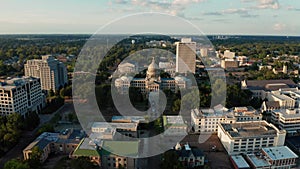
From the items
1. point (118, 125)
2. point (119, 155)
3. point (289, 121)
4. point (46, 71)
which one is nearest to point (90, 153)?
point (119, 155)

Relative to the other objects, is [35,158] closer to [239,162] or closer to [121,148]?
[121,148]

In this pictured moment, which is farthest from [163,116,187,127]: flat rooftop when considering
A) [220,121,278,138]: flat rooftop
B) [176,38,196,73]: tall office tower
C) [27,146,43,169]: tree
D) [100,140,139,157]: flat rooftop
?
[176,38,196,73]: tall office tower

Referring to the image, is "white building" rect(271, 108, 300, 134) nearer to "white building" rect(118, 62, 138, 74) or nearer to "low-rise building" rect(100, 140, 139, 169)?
"low-rise building" rect(100, 140, 139, 169)

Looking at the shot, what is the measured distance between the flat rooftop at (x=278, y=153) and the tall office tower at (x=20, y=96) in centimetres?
1514

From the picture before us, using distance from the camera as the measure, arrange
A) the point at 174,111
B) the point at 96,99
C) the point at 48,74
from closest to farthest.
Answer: the point at 174,111
the point at 96,99
the point at 48,74

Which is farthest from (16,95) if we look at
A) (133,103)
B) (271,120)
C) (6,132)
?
(271,120)

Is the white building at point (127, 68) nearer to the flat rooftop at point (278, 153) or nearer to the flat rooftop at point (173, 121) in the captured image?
the flat rooftop at point (173, 121)

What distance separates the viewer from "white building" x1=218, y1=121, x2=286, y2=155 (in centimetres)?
1208

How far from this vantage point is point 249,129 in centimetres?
1293

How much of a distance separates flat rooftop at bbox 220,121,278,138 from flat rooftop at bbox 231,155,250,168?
1.10 meters

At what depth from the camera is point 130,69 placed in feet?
101

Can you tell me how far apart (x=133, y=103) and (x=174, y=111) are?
12.5ft

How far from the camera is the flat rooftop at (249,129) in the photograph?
1239 cm

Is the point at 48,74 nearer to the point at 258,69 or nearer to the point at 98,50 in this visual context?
the point at 98,50
